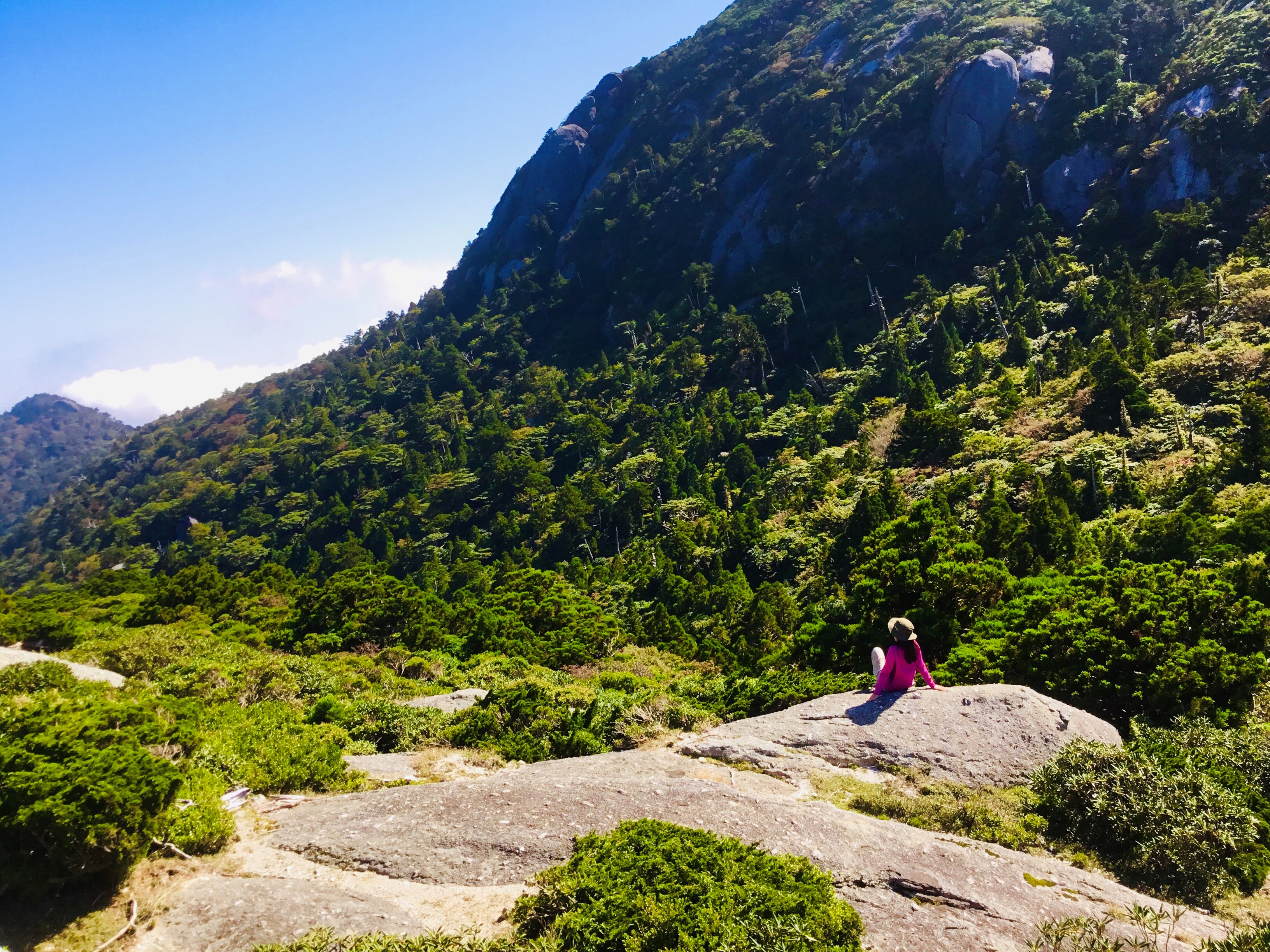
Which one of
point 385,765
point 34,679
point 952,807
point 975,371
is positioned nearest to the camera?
point 952,807

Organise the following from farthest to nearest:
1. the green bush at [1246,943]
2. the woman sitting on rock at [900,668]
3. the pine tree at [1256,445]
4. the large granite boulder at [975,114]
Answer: the large granite boulder at [975,114], the pine tree at [1256,445], the woman sitting on rock at [900,668], the green bush at [1246,943]

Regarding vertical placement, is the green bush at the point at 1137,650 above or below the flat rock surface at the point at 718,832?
below

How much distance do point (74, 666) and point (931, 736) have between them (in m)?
21.9

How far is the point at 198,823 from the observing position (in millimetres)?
7582

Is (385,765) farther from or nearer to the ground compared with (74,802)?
nearer to the ground

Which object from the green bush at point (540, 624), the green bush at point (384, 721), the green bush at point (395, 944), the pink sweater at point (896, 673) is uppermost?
the green bush at point (395, 944)

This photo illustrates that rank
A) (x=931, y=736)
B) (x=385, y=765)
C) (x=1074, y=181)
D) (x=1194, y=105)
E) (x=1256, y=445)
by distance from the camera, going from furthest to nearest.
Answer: (x=1074, y=181) → (x=1194, y=105) → (x=1256, y=445) → (x=385, y=765) → (x=931, y=736)

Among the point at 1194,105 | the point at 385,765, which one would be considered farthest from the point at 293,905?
the point at 1194,105

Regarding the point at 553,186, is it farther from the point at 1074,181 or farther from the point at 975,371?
the point at 975,371

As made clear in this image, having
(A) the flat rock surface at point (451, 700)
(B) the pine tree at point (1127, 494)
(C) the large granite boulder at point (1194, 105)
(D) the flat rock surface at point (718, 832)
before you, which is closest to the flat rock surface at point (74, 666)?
(A) the flat rock surface at point (451, 700)

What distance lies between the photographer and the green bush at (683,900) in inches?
210

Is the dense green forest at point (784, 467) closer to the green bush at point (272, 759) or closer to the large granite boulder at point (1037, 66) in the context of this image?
the green bush at point (272, 759)

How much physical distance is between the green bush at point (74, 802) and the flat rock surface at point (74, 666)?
406 inches

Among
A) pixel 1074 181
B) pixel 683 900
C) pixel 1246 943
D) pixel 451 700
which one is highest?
pixel 1074 181
